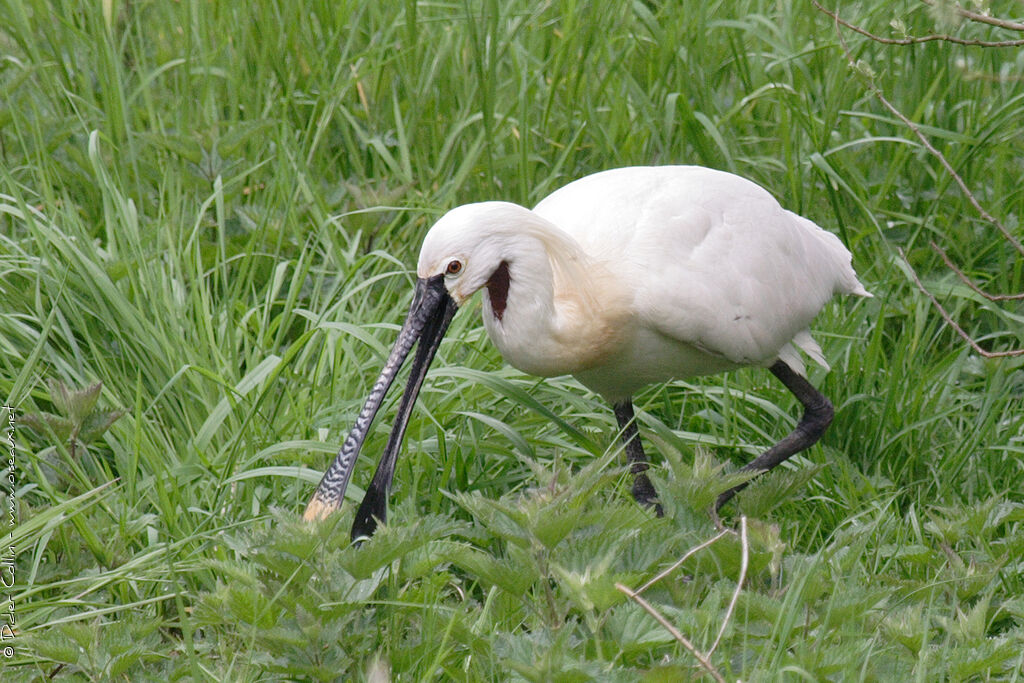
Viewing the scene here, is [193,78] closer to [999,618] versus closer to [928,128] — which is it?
[928,128]

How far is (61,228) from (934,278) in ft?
9.91

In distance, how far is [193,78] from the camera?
5.34 meters

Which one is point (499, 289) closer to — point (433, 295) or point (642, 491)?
point (433, 295)

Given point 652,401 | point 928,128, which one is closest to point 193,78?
point 652,401

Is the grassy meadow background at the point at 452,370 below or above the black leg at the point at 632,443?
above

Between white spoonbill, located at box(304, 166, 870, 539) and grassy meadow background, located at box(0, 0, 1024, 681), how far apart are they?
197 millimetres

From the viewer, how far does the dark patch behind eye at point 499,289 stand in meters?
3.45

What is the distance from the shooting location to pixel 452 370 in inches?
150

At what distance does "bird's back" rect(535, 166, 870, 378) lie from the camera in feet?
12.0

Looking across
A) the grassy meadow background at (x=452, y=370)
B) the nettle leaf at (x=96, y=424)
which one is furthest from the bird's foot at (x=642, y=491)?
the nettle leaf at (x=96, y=424)

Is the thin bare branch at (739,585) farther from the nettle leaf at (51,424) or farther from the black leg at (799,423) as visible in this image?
the nettle leaf at (51,424)

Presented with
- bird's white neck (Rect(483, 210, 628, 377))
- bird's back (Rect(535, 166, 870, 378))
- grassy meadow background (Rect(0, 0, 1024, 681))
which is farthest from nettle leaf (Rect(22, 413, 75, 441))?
bird's back (Rect(535, 166, 870, 378))

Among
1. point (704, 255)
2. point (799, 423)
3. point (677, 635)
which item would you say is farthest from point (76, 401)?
point (799, 423)

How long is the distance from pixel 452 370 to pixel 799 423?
1.10 metres
